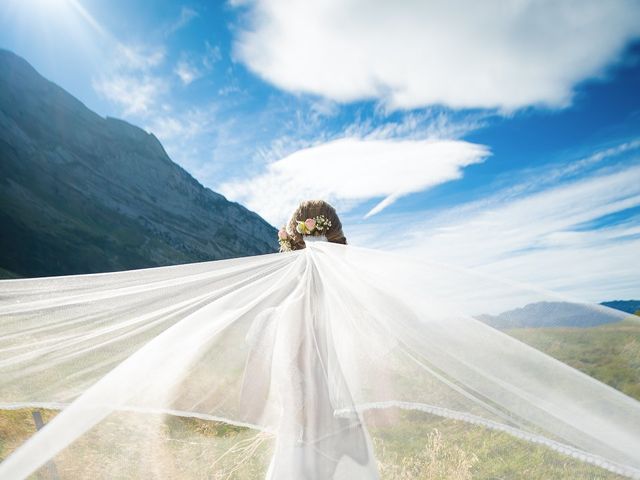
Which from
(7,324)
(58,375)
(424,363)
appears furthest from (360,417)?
(7,324)

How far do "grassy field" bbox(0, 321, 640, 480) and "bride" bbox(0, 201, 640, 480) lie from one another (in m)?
0.01

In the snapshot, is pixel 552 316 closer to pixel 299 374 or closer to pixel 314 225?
pixel 299 374

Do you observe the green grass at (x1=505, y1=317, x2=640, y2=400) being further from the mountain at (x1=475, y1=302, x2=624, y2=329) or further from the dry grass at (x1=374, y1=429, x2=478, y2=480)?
the dry grass at (x1=374, y1=429, x2=478, y2=480)

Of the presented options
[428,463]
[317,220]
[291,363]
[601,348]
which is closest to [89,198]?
[317,220]

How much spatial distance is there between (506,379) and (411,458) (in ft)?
3.33

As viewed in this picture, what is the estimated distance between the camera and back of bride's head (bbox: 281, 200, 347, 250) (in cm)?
490

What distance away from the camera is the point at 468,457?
111 inches

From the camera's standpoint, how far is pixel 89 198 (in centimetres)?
9706

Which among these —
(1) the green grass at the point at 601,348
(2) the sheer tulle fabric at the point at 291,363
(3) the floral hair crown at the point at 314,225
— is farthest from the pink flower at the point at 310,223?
(1) the green grass at the point at 601,348

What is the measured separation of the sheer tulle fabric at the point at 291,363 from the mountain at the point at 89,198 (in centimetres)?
5608

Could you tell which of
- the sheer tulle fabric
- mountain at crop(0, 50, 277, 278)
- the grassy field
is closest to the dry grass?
the grassy field

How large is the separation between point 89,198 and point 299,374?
109 m

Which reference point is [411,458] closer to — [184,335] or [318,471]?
[318,471]

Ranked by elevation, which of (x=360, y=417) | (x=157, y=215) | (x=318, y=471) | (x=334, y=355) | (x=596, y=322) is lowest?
(x=318, y=471)
